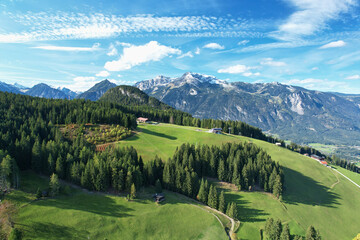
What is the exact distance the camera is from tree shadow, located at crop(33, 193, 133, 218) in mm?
54406

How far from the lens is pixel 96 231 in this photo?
159 feet

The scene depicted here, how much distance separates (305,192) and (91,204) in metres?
95.4

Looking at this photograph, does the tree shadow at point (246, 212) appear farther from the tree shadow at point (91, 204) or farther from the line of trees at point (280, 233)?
the tree shadow at point (91, 204)

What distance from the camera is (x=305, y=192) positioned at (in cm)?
9406

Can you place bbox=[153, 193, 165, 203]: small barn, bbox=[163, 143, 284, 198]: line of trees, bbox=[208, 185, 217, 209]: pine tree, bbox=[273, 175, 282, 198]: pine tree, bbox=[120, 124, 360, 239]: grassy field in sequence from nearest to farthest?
1. bbox=[153, 193, 165, 203]: small barn
2. bbox=[120, 124, 360, 239]: grassy field
3. bbox=[208, 185, 217, 209]: pine tree
4. bbox=[163, 143, 284, 198]: line of trees
5. bbox=[273, 175, 282, 198]: pine tree

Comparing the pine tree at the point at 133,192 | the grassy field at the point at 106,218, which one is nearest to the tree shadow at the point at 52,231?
the grassy field at the point at 106,218

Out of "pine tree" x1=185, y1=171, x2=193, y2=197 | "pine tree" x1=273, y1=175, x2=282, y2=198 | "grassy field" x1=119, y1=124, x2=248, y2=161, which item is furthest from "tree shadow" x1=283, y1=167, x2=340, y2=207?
"grassy field" x1=119, y1=124, x2=248, y2=161

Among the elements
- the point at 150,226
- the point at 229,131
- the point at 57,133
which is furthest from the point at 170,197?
the point at 229,131

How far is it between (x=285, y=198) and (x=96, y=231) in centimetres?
7831

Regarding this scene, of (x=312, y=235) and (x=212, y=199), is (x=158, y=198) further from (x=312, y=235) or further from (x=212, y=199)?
(x=312, y=235)

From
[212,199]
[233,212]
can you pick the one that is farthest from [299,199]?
[212,199]

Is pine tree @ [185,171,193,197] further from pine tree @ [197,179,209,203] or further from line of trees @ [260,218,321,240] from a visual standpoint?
line of trees @ [260,218,321,240]

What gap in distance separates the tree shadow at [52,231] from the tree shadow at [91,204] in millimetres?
7209

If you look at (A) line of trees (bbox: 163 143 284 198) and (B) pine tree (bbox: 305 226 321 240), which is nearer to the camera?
(B) pine tree (bbox: 305 226 321 240)
